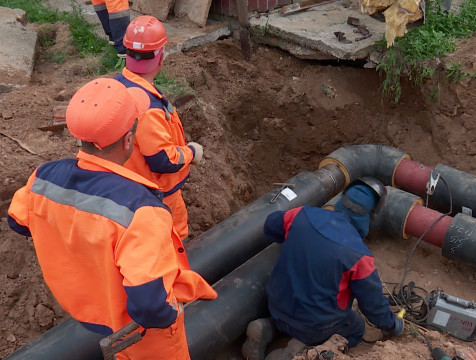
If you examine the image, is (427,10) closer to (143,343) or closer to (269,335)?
(269,335)

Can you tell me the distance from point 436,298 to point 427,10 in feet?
10.5

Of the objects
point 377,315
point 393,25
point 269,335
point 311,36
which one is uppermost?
point 393,25

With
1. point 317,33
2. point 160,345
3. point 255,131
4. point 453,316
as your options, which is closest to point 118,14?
point 255,131

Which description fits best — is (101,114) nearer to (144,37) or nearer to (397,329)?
(144,37)

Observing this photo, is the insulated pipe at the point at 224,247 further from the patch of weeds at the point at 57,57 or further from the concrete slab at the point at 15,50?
the patch of weeds at the point at 57,57

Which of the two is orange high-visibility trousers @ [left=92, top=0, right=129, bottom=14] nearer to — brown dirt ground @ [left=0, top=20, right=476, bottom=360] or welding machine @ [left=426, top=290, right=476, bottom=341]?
brown dirt ground @ [left=0, top=20, right=476, bottom=360]

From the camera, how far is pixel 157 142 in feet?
9.43

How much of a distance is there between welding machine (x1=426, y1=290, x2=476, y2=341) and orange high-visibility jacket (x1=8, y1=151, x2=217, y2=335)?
2113 mm

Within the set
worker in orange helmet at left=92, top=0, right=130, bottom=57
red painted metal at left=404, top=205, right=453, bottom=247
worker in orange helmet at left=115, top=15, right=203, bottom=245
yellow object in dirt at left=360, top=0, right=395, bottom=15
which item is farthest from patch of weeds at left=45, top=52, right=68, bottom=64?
red painted metal at left=404, top=205, right=453, bottom=247

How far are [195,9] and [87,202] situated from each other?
185 inches

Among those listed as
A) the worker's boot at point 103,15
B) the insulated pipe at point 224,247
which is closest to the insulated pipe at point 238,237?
the insulated pipe at point 224,247

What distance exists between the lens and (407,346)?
296 cm

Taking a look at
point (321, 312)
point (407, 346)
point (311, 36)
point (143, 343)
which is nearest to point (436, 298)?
point (407, 346)

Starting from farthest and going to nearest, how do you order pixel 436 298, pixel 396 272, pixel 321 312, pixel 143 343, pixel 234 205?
pixel 234 205 < pixel 396 272 < pixel 436 298 < pixel 321 312 < pixel 143 343
